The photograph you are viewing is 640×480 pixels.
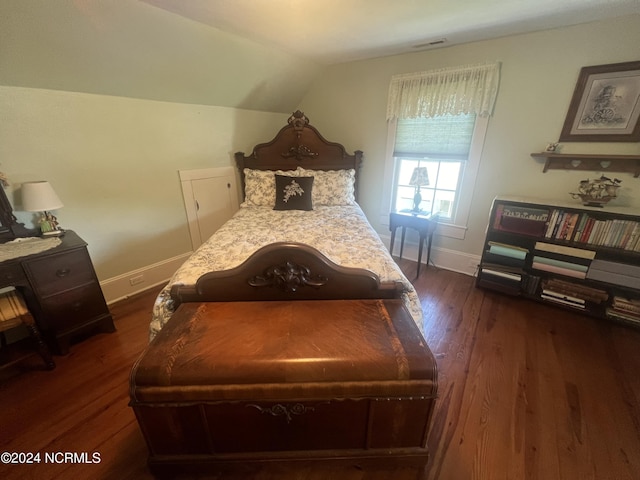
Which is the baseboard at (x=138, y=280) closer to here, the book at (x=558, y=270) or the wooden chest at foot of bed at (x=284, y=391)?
the wooden chest at foot of bed at (x=284, y=391)

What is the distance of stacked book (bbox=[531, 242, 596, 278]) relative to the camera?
6.52 feet

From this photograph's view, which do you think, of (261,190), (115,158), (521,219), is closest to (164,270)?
(115,158)

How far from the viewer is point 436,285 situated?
2574 mm

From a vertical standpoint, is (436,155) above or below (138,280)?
above

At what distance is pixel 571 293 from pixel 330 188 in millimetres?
2301

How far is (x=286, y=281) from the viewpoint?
1296 millimetres

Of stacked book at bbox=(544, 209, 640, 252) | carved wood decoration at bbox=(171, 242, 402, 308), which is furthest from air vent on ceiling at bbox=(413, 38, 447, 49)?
carved wood decoration at bbox=(171, 242, 402, 308)

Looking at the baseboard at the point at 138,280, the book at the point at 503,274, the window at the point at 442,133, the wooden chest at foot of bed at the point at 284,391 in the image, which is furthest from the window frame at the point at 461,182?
the baseboard at the point at 138,280

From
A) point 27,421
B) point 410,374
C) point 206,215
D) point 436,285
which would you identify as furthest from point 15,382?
point 436,285

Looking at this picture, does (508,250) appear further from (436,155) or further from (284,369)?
(284,369)

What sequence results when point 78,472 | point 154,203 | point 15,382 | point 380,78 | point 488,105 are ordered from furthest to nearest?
point 380,78
point 154,203
point 488,105
point 15,382
point 78,472

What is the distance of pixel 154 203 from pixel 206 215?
0.55 m

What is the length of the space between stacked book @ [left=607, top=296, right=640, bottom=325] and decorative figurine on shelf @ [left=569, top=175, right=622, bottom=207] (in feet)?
2.44

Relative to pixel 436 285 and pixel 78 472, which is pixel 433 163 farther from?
pixel 78 472
